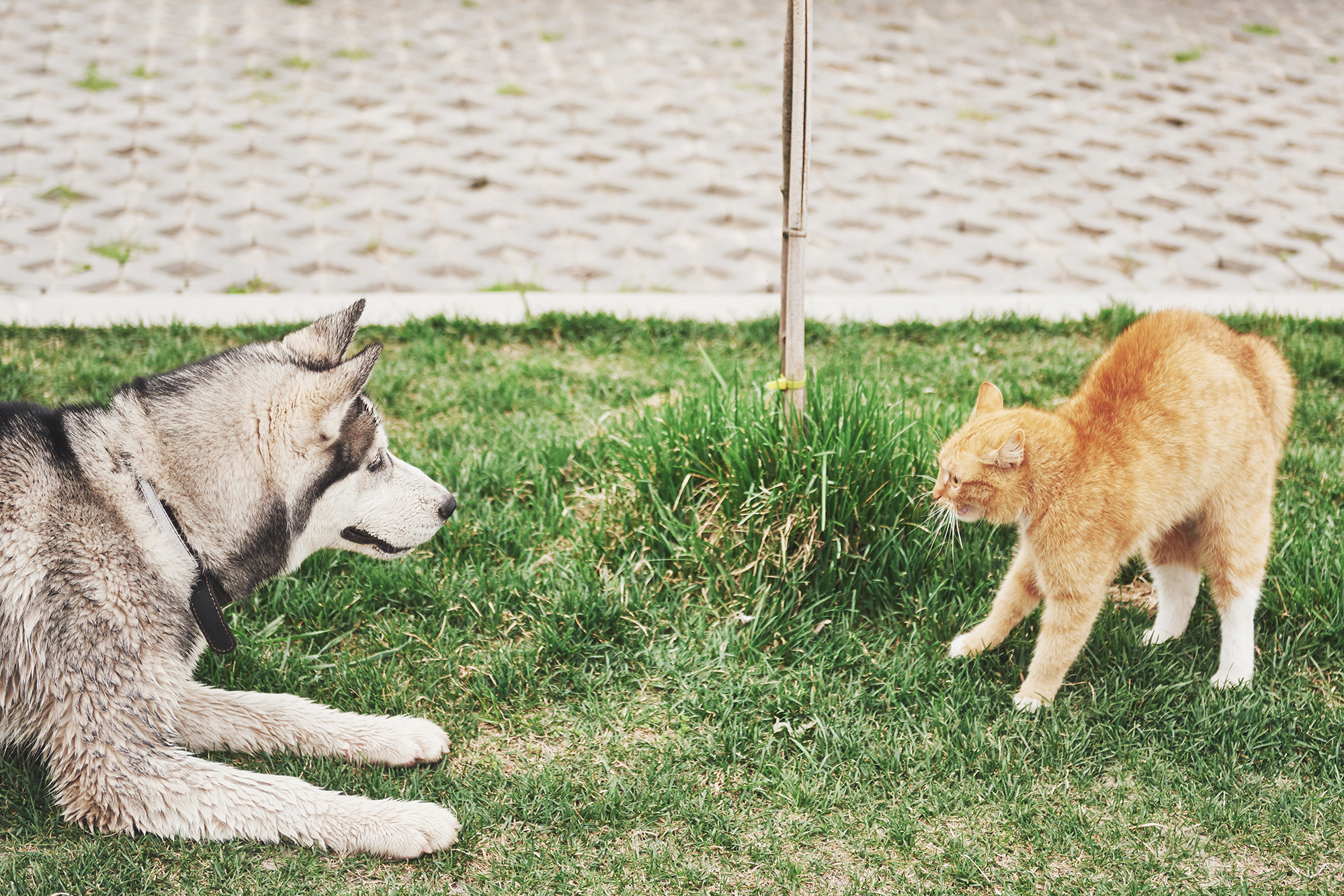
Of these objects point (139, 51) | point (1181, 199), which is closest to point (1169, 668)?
point (1181, 199)

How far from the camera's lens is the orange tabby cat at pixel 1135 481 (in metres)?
3.21

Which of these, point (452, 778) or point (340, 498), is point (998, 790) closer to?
point (452, 778)

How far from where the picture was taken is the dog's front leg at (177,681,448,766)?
3186 mm

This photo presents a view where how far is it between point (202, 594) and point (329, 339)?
2.72 feet

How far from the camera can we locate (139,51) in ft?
29.9

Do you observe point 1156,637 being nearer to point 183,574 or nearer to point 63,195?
point 183,574

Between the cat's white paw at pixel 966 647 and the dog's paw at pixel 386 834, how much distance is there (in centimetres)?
175

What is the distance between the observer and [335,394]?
301 centimetres

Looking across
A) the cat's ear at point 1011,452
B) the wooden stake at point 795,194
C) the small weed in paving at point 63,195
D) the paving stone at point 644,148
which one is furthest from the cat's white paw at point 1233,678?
the small weed in paving at point 63,195

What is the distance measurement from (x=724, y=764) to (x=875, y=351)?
2897 millimetres

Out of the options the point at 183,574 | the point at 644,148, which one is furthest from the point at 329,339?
the point at 644,148

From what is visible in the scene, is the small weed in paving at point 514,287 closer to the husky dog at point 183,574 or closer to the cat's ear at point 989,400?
the husky dog at point 183,574

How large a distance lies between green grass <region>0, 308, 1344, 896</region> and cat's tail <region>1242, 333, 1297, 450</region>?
1.96 ft

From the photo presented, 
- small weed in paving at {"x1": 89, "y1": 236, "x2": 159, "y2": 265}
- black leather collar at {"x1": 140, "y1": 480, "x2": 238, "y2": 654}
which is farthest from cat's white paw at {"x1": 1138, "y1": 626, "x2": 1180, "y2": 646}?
small weed in paving at {"x1": 89, "y1": 236, "x2": 159, "y2": 265}
